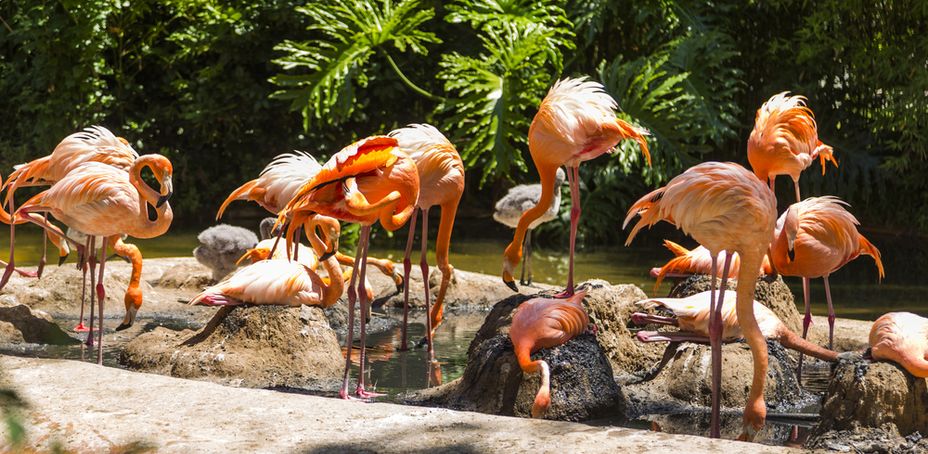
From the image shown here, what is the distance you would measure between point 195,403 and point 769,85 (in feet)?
29.9

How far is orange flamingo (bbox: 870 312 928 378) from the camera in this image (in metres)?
3.36

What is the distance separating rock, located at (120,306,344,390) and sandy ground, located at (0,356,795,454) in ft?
4.37

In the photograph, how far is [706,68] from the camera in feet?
34.6

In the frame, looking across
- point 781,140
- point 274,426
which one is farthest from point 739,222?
point 781,140

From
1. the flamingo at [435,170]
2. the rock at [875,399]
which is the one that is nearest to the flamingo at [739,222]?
the rock at [875,399]

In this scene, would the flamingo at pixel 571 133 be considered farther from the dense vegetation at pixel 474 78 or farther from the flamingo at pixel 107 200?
the dense vegetation at pixel 474 78

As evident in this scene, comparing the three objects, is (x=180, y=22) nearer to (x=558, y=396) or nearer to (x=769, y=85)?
(x=769, y=85)

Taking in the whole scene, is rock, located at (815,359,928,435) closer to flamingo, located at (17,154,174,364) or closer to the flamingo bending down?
flamingo, located at (17,154,174,364)

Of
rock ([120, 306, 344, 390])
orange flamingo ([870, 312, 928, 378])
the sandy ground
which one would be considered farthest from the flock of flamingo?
the sandy ground

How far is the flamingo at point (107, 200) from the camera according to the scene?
4.74m

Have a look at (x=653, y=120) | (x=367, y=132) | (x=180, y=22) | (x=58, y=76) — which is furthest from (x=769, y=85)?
(x=58, y=76)

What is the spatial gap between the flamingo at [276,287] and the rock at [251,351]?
94 mm

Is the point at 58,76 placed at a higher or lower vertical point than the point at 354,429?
higher

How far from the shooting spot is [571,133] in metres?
4.43
